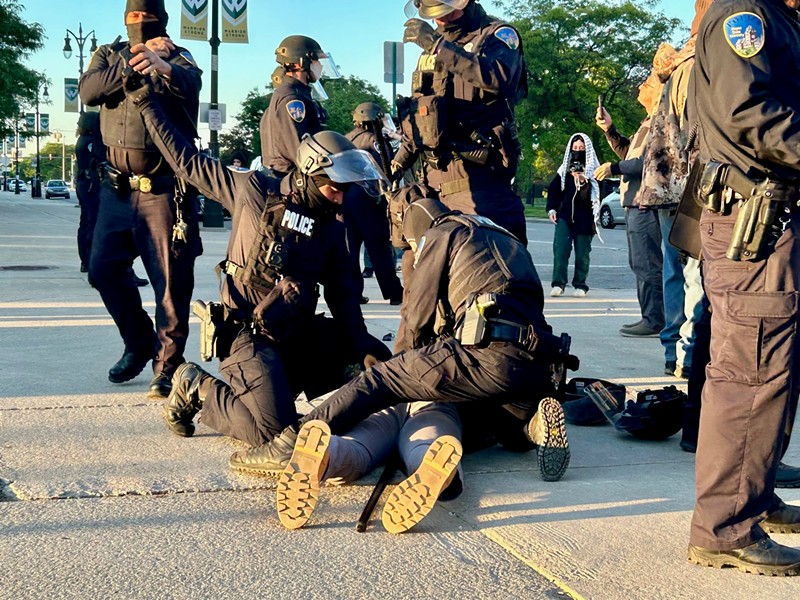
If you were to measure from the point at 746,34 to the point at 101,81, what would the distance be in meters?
3.64

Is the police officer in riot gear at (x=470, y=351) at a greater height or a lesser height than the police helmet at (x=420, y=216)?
lesser

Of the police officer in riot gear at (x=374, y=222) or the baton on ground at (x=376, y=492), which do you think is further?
the police officer in riot gear at (x=374, y=222)

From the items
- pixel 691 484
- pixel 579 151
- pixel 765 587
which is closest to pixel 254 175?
pixel 691 484

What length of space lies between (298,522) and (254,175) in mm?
1974

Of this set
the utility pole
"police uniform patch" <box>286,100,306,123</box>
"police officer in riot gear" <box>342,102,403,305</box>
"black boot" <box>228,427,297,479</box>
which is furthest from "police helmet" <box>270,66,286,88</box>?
the utility pole

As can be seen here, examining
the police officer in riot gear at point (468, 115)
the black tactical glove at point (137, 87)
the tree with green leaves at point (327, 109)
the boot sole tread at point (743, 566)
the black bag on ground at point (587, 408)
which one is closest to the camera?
the boot sole tread at point (743, 566)

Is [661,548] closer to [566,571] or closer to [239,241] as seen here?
[566,571]

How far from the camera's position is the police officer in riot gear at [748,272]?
2975 mm

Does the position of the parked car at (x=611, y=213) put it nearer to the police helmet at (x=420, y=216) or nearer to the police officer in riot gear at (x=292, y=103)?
the police officer in riot gear at (x=292, y=103)

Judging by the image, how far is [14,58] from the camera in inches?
1565

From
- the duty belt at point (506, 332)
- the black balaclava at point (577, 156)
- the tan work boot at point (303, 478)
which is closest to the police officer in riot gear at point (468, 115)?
the duty belt at point (506, 332)

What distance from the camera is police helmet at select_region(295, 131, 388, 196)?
169 inches

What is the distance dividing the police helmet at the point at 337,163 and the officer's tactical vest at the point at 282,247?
21 centimetres

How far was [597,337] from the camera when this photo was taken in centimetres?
782
